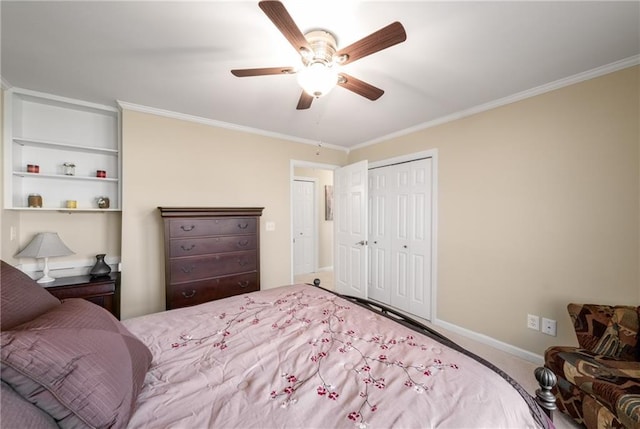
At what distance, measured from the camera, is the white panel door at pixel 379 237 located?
3617 millimetres

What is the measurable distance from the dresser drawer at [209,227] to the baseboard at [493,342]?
2.50m

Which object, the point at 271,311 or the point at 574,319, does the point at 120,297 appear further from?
the point at 574,319

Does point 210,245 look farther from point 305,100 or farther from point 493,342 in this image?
point 493,342

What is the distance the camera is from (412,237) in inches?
130

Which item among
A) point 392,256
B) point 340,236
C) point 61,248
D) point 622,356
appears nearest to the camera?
point 622,356

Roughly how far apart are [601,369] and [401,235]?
6.85 ft

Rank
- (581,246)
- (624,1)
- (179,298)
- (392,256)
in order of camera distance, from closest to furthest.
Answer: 1. (624,1)
2. (581,246)
3. (179,298)
4. (392,256)

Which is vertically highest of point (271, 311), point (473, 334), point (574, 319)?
point (271, 311)

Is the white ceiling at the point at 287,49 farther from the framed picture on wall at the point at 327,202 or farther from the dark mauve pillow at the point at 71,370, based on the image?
the framed picture on wall at the point at 327,202

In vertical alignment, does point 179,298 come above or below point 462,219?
below

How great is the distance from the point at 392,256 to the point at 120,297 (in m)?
3.16

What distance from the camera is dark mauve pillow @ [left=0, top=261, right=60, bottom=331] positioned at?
810 mm

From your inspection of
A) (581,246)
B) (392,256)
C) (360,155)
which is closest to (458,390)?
(581,246)

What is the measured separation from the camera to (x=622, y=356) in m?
1.62
